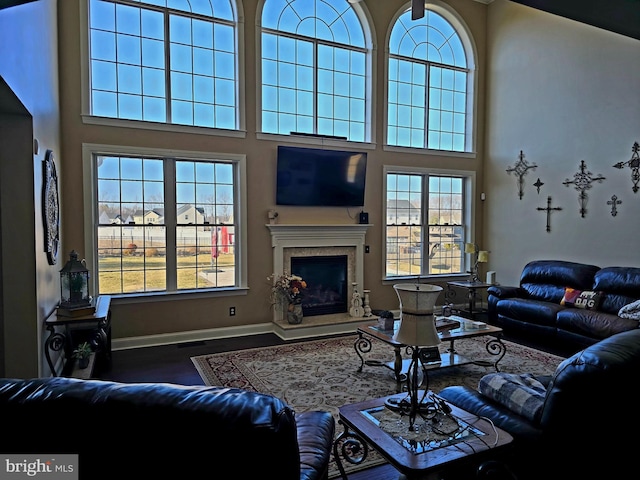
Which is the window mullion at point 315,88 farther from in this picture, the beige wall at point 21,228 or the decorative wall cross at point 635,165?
the decorative wall cross at point 635,165

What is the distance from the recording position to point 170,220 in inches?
216

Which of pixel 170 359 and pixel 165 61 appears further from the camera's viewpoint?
pixel 165 61

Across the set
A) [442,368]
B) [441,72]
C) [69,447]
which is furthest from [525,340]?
[69,447]

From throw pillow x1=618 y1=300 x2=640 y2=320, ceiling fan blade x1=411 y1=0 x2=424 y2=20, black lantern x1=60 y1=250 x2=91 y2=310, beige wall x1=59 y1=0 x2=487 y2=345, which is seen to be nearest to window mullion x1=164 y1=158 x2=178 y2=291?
beige wall x1=59 y1=0 x2=487 y2=345

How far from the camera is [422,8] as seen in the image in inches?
134

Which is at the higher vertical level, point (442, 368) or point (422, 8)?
point (422, 8)

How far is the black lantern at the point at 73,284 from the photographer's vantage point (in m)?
3.82

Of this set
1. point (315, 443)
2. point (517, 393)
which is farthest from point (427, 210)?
point (315, 443)

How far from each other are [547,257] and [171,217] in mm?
5635

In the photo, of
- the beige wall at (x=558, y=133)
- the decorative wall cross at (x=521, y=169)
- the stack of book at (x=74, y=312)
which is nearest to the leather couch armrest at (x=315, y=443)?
the stack of book at (x=74, y=312)

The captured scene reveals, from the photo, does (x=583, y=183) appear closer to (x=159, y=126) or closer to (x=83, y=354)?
(x=159, y=126)

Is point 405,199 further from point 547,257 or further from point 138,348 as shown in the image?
point 138,348

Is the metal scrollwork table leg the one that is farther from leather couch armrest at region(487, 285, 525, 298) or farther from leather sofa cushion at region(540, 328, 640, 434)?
leather couch armrest at region(487, 285, 525, 298)

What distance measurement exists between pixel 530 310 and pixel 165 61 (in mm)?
5819
